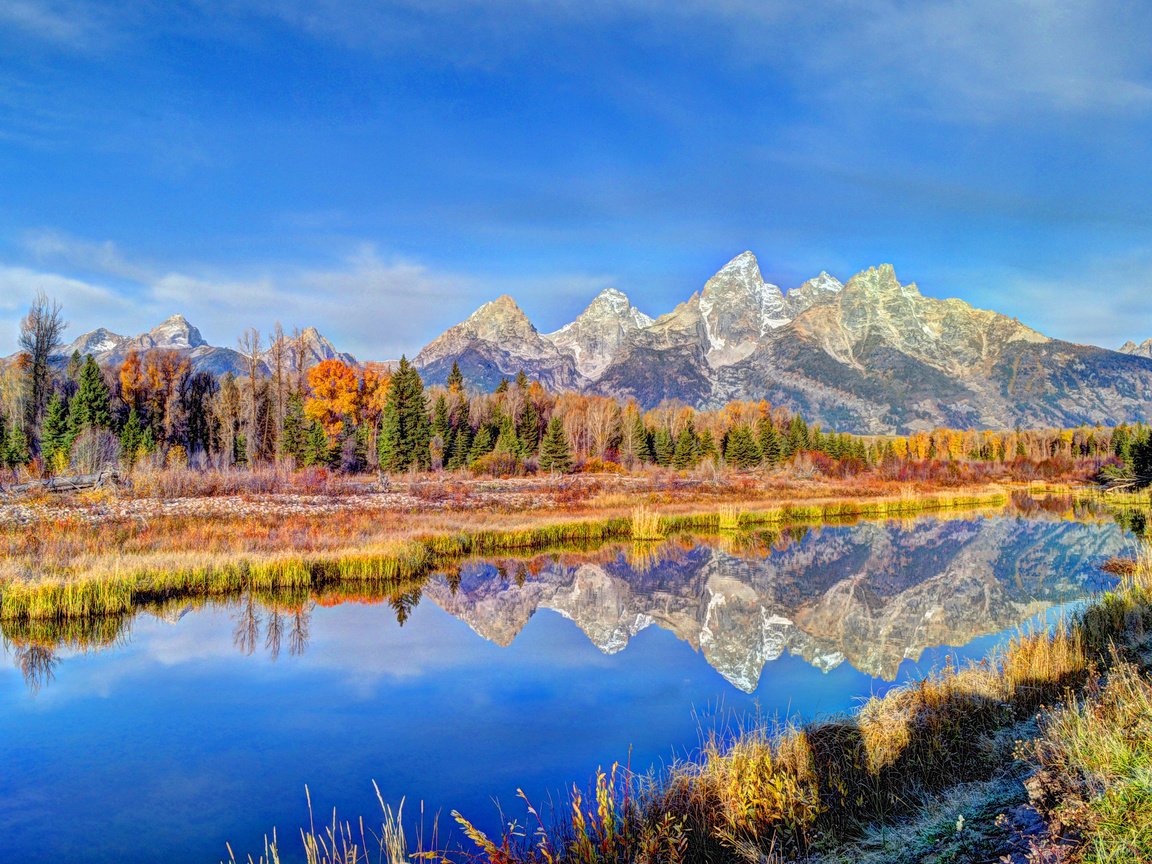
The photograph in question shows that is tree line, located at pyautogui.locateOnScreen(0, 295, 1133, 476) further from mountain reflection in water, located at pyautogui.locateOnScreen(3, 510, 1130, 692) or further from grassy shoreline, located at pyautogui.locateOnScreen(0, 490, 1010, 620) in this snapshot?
mountain reflection in water, located at pyautogui.locateOnScreen(3, 510, 1130, 692)

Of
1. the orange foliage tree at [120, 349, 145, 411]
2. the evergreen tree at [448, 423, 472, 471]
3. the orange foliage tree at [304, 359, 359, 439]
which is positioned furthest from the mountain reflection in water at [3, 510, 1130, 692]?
the orange foliage tree at [120, 349, 145, 411]

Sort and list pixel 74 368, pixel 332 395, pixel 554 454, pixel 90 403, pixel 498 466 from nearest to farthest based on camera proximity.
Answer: pixel 90 403 → pixel 498 466 → pixel 554 454 → pixel 74 368 → pixel 332 395

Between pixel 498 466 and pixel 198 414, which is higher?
pixel 198 414

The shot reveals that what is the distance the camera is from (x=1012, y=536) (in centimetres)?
3469

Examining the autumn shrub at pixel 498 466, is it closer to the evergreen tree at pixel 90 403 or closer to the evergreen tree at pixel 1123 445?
the evergreen tree at pixel 90 403

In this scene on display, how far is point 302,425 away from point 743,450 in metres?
47.7

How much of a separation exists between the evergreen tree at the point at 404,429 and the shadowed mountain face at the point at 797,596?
36.8 metres

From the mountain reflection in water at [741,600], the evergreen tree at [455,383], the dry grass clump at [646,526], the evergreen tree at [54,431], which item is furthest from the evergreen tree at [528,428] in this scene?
the mountain reflection in water at [741,600]

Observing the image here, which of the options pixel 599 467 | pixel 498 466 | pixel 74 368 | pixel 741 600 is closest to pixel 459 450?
pixel 498 466

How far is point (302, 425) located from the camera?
61.2 m

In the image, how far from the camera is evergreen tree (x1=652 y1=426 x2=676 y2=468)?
A: 3209 inches

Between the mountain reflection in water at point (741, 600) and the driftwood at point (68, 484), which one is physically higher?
the driftwood at point (68, 484)

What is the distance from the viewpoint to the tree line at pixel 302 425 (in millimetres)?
50219

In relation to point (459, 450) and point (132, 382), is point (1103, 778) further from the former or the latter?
point (132, 382)
